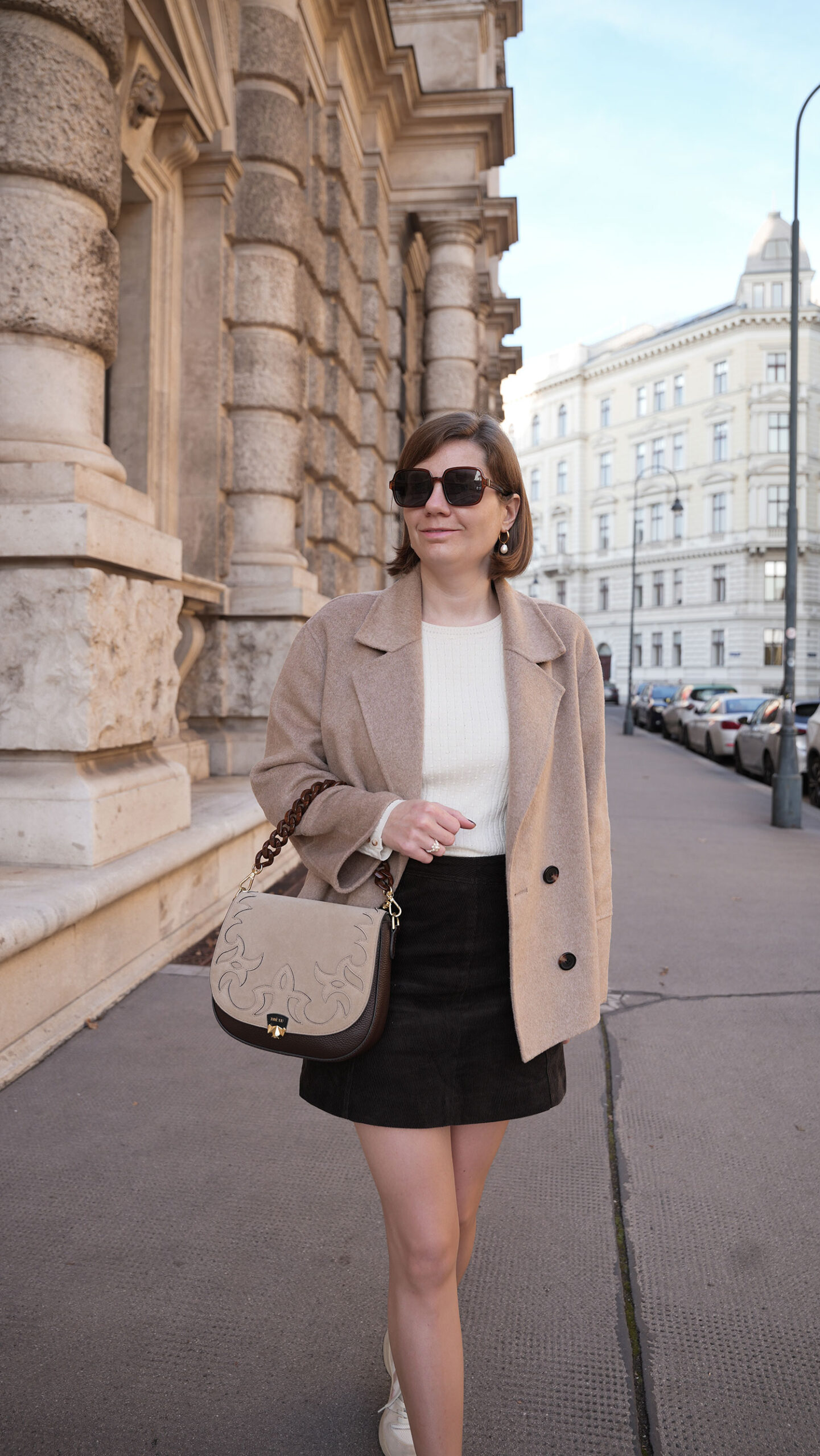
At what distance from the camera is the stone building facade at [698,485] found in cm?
5791

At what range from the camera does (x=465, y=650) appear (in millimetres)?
2125

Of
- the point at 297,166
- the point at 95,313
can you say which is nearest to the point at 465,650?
the point at 95,313

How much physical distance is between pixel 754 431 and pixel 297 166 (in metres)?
55.4

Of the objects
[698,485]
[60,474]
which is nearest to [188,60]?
[60,474]

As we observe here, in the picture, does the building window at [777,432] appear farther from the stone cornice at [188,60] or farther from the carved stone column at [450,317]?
the stone cornice at [188,60]

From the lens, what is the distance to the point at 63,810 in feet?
14.2

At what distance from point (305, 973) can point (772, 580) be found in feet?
199

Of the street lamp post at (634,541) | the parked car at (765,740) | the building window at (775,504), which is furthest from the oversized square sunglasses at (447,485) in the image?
the building window at (775,504)

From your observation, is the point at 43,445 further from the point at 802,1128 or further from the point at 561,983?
the point at 802,1128

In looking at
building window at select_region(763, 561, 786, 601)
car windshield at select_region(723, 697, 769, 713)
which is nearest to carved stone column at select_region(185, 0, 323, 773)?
car windshield at select_region(723, 697, 769, 713)

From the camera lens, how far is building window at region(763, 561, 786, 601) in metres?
57.9

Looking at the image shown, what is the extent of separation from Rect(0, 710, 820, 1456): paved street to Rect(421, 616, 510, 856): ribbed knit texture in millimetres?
1214

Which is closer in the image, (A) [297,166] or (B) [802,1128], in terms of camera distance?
(B) [802,1128]

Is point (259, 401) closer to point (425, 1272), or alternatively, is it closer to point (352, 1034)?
point (352, 1034)
